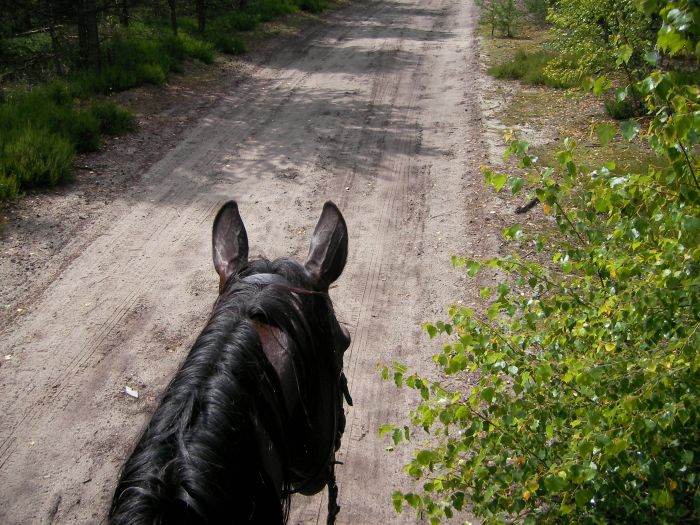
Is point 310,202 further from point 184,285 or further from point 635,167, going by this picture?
point 635,167

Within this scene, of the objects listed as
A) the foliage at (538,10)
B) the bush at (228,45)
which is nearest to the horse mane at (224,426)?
the bush at (228,45)

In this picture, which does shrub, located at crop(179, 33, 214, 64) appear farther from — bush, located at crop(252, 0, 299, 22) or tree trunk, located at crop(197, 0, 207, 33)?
Answer: bush, located at crop(252, 0, 299, 22)

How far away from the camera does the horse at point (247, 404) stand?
158cm

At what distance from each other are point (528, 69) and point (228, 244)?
35.3 ft

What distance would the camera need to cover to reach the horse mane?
5.09 ft

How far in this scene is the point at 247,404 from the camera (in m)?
1.85

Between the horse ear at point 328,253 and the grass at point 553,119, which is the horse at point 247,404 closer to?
the horse ear at point 328,253

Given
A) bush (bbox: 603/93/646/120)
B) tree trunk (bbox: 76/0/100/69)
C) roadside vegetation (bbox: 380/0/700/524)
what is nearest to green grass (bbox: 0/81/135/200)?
tree trunk (bbox: 76/0/100/69)

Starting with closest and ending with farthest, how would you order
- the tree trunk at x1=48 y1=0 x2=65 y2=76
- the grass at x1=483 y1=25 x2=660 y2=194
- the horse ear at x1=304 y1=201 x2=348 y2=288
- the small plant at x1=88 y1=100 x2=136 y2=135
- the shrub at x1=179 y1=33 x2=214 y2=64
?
the horse ear at x1=304 y1=201 x2=348 y2=288
the grass at x1=483 y1=25 x2=660 y2=194
the small plant at x1=88 y1=100 x2=136 y2=135
the tree trunk at x1=48 y1=0 x2=65 y2=76
the shrub at x1=179 y1=33 x2=214 y2=64

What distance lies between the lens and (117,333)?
5.30 meters

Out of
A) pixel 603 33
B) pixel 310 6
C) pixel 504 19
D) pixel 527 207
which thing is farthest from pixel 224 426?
pixel 310 6

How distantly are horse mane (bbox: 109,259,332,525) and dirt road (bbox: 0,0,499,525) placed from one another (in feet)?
6.77

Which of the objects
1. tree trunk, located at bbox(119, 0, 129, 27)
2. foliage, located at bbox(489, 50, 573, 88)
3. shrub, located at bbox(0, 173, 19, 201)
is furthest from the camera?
tree trunk, located at bbox(119, 0, 129, 27)

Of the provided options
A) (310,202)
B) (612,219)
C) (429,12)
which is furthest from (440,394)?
(429,12)
